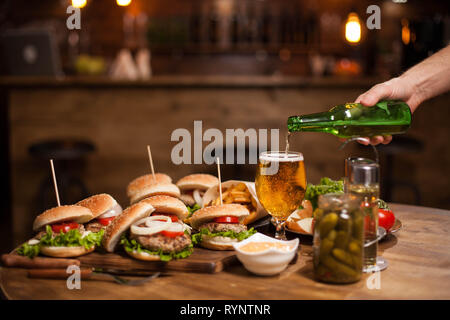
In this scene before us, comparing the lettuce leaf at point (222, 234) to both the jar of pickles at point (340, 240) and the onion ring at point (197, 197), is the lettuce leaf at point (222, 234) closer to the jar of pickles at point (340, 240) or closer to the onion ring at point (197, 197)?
the jar of pickles at point (340, 240)

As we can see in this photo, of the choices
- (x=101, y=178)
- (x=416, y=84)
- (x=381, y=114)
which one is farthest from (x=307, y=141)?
(x=381, y=114)

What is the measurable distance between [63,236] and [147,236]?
0.79ft

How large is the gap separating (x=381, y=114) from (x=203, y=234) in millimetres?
693

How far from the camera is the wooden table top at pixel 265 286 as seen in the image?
1229mm

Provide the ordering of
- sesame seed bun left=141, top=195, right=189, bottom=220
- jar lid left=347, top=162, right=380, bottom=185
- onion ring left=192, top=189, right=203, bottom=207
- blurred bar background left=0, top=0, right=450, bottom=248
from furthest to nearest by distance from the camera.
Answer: blurred bar background left=0, top=0, right=450, bottom=248 < onion ring left=192, top=189, right=203, bottom=207 < sesame seed bun left=141, top=195, right=189, bottom=220 < jar lid left=347, top=162, right=380, bottom=185


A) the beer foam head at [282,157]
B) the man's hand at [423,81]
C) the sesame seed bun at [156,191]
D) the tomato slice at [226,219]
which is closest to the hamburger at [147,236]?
the tomato slice at [226,219]

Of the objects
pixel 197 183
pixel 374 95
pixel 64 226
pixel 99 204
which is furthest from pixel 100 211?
pixel 374 95

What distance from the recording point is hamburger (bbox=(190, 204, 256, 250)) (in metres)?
1.54

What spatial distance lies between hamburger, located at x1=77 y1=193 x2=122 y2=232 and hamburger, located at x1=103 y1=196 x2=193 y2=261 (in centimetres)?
17

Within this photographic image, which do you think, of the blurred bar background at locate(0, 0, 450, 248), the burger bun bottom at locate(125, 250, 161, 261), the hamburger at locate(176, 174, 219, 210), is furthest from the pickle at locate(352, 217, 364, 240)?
the blurred bar background at locate(0, 0, 450, 248)

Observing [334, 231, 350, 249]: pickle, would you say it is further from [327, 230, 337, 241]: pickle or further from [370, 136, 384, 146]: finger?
[370, 136, 384, 146]: finger

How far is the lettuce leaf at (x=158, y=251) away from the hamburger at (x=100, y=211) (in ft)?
0.70

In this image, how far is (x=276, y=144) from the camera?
4.90 m
